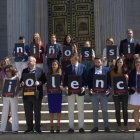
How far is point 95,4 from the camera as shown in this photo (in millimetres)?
19625

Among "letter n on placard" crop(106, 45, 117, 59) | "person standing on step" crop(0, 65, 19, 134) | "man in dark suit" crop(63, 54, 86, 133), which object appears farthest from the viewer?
"letter n on placard" crop(106, 45, 117, 59)

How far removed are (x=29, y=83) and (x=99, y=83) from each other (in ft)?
5.61

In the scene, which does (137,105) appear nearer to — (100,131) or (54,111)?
(100,131)

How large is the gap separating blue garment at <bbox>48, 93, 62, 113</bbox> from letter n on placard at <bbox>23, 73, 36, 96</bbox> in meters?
0.47

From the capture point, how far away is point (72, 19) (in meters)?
20.1

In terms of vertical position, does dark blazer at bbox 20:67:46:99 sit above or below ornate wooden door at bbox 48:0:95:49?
below

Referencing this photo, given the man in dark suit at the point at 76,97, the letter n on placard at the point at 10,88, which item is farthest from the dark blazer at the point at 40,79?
the man in dark suit at the point at 76,97

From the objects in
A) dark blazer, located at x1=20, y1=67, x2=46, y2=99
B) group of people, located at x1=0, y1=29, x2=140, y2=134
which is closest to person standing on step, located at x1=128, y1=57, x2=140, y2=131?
group of people, located at x1=0, y1=29, x2=140, y2=134

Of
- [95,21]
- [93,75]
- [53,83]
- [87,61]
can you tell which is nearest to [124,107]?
[93,75]

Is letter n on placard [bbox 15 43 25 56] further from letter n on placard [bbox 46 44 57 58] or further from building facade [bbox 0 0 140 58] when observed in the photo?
building facade [bbox 0 0 140 58]

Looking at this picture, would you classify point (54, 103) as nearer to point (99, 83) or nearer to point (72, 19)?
point (99, 83)

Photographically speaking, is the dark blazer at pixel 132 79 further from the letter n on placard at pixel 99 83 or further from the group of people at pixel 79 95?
the letter n on placard at pixel 99 83

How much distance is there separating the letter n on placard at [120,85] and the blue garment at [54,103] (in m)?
1.39

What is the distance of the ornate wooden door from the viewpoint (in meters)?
19.9
